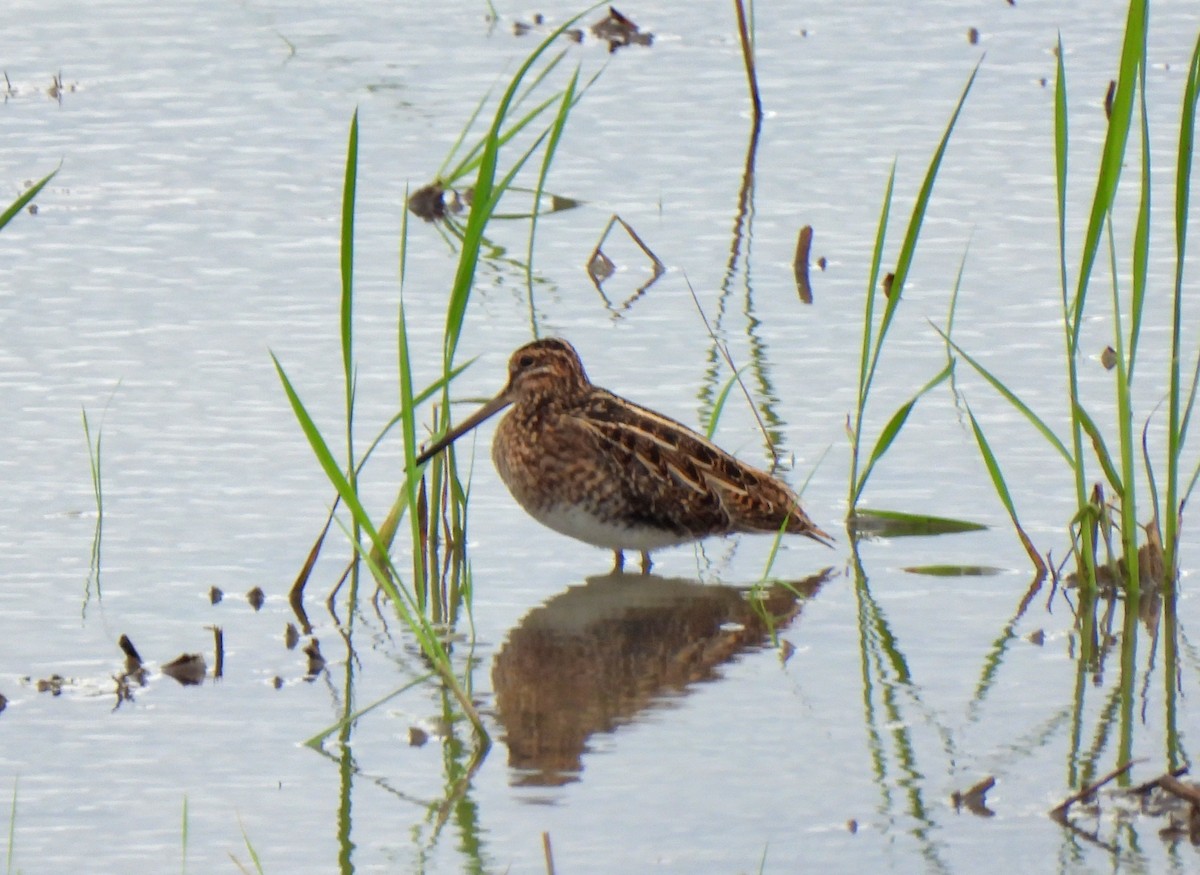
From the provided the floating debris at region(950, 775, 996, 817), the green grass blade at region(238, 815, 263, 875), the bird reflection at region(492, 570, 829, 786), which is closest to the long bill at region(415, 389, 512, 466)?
the bird reflection at region(492, 570, 829, 786)

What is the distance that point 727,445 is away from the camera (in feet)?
23.2

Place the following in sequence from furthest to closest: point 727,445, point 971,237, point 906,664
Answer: point 971,237
point 727,445
point 906,664

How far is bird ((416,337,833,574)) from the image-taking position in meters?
6.30

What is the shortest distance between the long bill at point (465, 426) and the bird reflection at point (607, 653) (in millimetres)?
468

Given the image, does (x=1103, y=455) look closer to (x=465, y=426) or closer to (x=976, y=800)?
(x=976, y=800)

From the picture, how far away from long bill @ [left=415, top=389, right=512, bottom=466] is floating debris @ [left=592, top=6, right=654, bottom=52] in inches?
225

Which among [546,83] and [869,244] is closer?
[869,244]

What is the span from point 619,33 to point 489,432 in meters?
5.14

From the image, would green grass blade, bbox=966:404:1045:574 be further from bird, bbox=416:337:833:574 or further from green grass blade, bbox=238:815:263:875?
green grass blade, bbox=238:815:263:875

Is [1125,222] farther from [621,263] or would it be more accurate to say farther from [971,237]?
[621,263]

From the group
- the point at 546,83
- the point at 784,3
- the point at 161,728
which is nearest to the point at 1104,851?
the point at 161,728

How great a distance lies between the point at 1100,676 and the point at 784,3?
8.09 m

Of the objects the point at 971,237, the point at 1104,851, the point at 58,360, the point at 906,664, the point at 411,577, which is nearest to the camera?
the point at 1104,851

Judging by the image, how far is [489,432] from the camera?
7461mm
